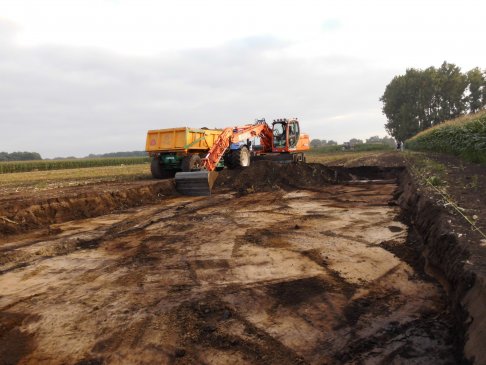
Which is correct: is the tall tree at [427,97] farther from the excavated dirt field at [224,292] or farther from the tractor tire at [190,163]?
the excavated dirt field at [224,292]

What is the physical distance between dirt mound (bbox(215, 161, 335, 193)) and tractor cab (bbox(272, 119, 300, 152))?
→ 116 inches

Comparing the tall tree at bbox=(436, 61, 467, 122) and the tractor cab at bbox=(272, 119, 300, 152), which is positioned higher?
the tall tree at bbox=(436, 61, 467, 122)

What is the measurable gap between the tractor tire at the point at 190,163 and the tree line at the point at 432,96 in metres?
58.5

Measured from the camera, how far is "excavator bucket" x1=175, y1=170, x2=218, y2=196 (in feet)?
37.9

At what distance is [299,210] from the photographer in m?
8.83

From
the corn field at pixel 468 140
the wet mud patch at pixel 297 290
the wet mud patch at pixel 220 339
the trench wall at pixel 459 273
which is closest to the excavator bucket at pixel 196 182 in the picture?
the trench wall at pixel 459 273

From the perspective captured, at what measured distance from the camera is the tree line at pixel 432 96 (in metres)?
61.0

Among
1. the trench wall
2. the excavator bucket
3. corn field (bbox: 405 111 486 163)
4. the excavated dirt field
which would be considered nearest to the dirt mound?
the excavator bucket

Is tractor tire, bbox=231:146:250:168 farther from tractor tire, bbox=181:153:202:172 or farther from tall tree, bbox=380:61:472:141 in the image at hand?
tall tree, bbox=380:61:472:141

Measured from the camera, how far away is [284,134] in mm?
17297

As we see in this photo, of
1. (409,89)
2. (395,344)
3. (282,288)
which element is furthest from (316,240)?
(409,89)

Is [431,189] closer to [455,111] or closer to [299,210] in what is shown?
[299,210]

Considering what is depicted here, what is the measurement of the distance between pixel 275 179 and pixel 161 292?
9.82 meters

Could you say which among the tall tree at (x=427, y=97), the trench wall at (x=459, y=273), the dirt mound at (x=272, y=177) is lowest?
the trench wall at (x=459, y=273)
